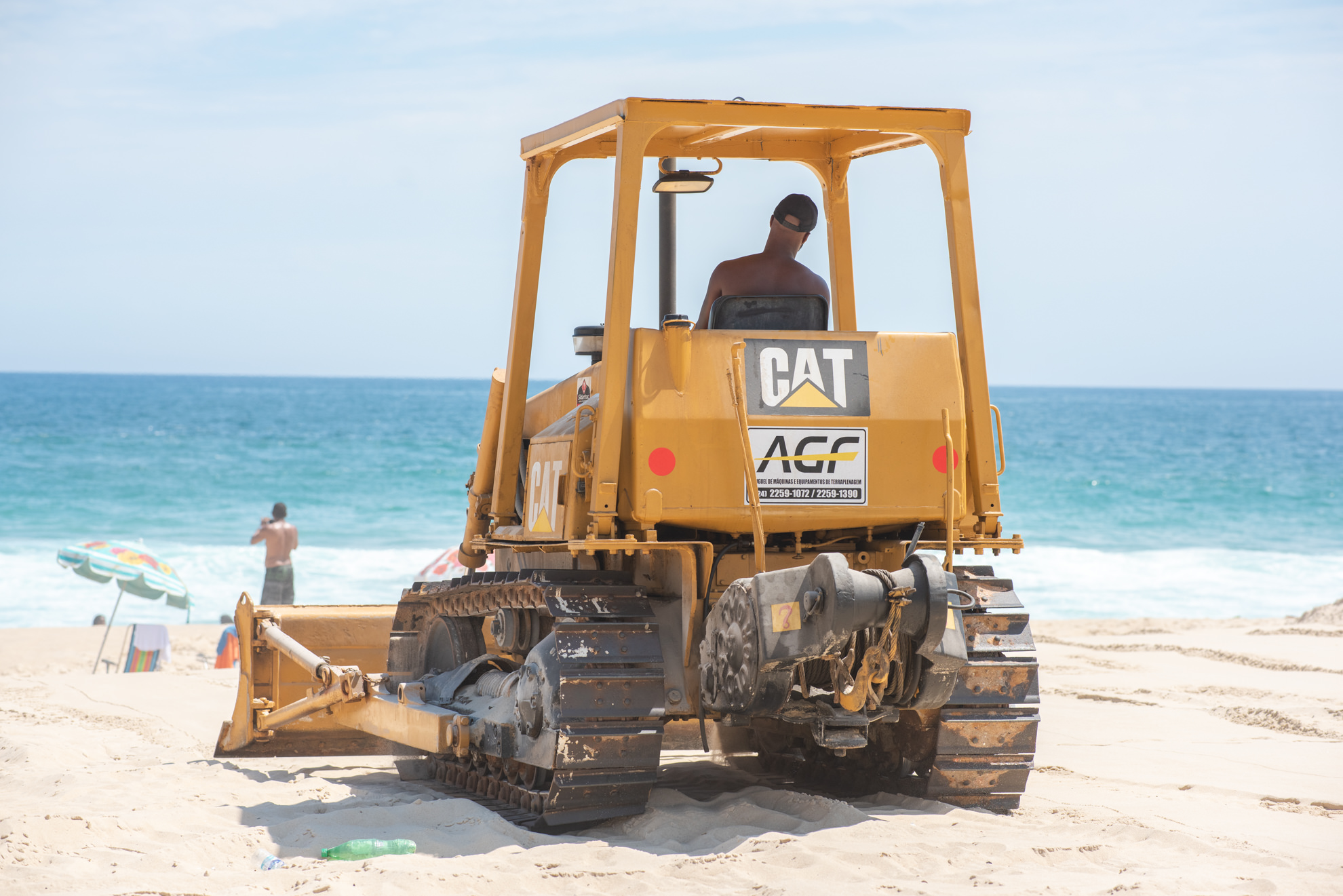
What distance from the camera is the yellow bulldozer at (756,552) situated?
4.99 m

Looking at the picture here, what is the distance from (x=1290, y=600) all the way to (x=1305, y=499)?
69.9 ft

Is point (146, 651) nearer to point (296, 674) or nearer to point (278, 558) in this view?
point (278, 558)

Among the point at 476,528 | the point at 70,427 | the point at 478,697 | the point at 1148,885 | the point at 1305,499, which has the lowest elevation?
the point at 1148,885

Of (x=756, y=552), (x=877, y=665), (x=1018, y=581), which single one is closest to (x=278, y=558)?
(x=756, y=552)

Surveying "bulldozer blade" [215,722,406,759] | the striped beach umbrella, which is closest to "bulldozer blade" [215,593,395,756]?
"bulldozer blade" [215,722,406,759]

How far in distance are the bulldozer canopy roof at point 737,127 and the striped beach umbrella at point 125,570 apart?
8129 mm

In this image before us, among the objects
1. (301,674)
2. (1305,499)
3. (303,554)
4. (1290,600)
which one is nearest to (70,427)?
(303,554)

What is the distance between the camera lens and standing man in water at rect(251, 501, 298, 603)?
15.2 m

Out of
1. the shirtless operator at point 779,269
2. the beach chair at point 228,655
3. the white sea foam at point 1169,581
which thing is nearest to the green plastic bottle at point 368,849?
the shirtless operator at point 779,269

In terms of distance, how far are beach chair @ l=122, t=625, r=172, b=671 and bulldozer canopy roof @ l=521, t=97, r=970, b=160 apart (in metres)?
7.39

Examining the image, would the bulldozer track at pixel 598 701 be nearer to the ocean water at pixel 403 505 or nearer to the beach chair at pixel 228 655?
the beach chair at pixel 228 655

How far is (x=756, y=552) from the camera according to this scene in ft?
17.2

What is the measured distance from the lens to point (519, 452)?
6.48 metres

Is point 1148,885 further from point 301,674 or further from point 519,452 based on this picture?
point 301,674
